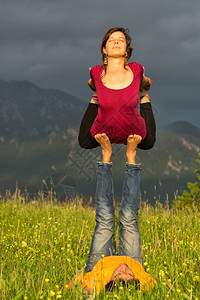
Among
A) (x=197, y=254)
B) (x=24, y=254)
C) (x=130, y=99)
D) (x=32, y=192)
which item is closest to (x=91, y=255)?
(x=24, y=254)

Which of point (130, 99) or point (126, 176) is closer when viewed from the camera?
point (130, 99)

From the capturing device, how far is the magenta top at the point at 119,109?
4707 mm

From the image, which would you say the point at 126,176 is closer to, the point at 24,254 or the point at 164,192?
the point at 24,254

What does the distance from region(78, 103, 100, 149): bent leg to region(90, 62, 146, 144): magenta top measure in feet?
1.06

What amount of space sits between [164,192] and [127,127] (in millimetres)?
3645

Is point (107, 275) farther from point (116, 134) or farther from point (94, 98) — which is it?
point (94, 98)

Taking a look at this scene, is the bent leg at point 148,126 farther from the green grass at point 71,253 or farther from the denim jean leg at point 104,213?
the green grass at point 71,253

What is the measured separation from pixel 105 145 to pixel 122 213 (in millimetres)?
1057

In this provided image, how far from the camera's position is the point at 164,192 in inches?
316

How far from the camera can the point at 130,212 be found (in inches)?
196

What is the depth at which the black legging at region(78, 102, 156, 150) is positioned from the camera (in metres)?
5.33

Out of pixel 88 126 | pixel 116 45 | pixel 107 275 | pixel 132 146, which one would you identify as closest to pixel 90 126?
pixel 88 126

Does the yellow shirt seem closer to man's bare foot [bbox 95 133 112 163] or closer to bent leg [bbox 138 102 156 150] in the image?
man's bare foot [bbox 95 133 112 163]

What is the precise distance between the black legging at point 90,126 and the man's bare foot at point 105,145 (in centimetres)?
25
